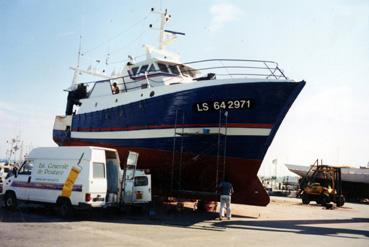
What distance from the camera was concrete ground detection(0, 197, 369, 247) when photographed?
9.45 metres

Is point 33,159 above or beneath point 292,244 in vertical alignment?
above

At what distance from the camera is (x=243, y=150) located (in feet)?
53.9

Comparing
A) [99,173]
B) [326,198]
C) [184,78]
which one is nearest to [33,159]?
[99,173]

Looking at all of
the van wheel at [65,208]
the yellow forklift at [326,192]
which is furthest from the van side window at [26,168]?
the yellow forklift at [326,192]

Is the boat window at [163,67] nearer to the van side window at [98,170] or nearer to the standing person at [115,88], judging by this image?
the standing person at [115,88]

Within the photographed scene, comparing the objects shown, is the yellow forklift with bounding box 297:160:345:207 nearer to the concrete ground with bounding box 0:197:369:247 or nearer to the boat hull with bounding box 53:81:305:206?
the boat hull with bounding box 53:81:305:206

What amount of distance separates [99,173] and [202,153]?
513cm

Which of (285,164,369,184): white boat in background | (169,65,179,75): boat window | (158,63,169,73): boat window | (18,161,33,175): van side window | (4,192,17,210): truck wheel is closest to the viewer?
(4,192,17,210): truck wheel

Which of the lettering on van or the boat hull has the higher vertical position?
the boat hull

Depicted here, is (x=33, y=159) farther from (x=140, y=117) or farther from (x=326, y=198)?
(x=326, y=198)

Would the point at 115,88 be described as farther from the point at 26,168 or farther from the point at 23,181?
the point at 23,181

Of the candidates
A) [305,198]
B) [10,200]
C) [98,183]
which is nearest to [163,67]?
[98,183]

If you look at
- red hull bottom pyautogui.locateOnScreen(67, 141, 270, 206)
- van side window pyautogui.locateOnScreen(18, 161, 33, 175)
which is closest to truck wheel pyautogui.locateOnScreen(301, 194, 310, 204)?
red hull bottom pyautogui.locateOnScreen(67, 141, 270, 206)

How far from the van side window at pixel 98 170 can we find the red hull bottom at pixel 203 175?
4024 mm
